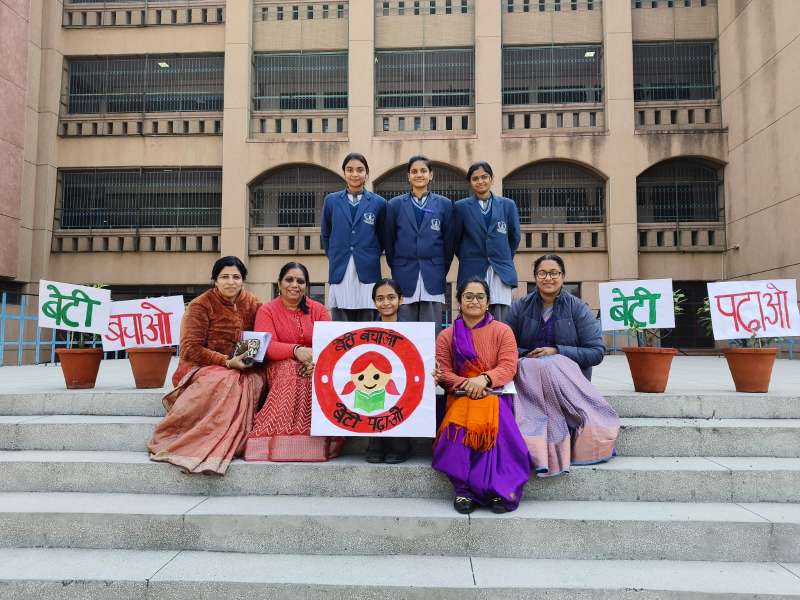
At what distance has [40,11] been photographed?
1435 cm

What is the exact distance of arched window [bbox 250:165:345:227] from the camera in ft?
48.6

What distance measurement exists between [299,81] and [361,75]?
6.27 feet

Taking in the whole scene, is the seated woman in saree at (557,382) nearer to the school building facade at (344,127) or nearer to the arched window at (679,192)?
the school building facade at (344,127)

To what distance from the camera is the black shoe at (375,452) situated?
3598 millimetres

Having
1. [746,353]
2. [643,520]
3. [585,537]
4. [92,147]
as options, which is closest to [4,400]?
[585,537]

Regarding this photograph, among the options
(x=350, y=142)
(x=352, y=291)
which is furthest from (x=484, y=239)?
(x=350, y=142)

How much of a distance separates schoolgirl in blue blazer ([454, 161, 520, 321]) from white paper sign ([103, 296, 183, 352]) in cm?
296

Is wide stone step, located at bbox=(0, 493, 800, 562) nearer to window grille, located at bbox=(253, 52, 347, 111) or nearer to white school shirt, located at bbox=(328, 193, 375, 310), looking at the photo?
white school shirt, located at bbox=(328, 193, 375, 310)

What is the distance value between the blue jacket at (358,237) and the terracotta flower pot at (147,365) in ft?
6.47

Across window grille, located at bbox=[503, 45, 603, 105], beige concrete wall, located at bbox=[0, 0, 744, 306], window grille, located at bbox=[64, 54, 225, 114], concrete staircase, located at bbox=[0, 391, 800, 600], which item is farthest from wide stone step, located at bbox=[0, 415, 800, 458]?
window grille, located at bbox=[64, 54, 225, 114]

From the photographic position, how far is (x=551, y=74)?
14.4 metres

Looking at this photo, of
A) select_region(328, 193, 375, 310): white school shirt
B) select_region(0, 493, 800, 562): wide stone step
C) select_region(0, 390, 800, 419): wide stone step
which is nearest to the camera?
select_region(0, 493, 800, 562): wide stone step

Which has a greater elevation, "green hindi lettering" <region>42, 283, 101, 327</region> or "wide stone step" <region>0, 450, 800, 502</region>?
"green hindi lettering" <region>42, 283, 101, 327</region>

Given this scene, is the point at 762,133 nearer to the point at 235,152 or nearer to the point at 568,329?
the point at 568,329
